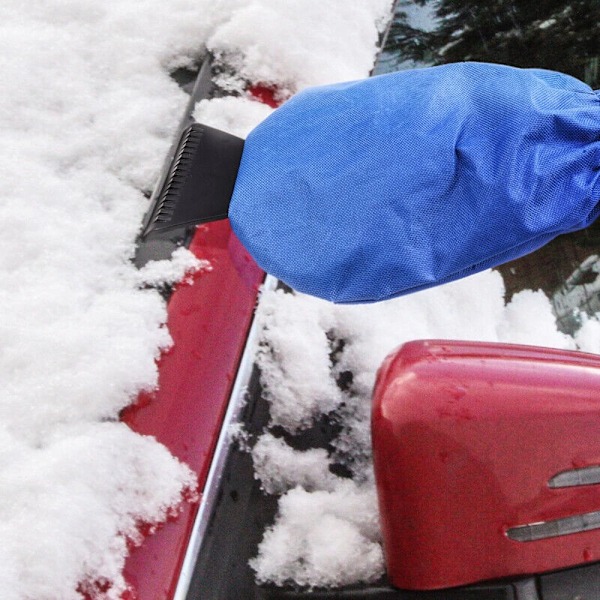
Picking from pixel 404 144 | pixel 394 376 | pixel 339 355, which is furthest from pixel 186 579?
pixel 404 144

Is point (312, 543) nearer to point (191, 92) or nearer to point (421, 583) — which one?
point (421, 583)

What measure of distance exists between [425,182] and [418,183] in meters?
0.01

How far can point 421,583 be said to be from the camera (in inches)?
36.1

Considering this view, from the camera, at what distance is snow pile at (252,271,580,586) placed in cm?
112

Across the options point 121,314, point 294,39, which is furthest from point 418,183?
point 294,39

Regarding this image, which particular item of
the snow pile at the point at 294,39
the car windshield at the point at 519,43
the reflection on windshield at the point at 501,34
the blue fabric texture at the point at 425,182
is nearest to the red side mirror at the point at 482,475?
the blue fabric texture at the point at 425,182

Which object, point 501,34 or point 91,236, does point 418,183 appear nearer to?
point 91,236

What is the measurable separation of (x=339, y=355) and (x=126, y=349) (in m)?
0.54

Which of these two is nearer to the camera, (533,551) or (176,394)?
(533,551)

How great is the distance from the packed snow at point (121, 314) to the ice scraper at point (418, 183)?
0.80 ft

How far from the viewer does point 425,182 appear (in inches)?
35.8

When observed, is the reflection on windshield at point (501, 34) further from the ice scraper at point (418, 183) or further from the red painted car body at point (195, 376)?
the red painted car body at point (195, 376)

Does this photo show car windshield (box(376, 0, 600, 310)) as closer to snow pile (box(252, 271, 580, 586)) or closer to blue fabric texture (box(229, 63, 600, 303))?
snow pile (box(252, 271, 580, 586))

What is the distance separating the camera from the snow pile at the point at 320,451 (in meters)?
1.12
